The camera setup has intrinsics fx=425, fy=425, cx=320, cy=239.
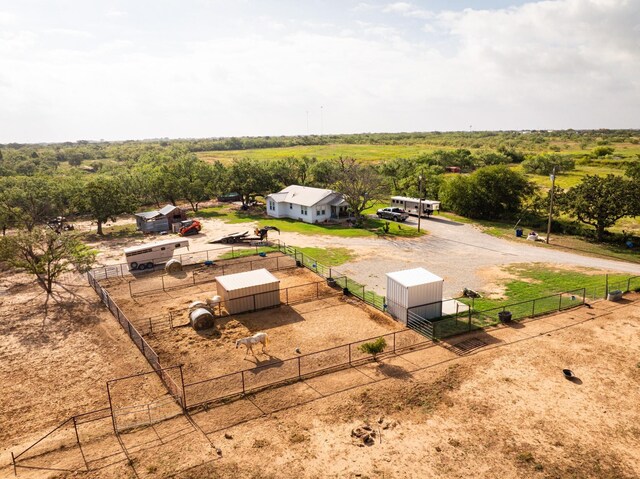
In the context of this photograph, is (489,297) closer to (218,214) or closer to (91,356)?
(91,356)

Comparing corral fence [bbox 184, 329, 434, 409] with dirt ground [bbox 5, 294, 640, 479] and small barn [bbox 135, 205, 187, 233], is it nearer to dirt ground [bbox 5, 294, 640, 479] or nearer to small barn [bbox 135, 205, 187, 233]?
dirt ground [bbox 5, 294, 640, 479]

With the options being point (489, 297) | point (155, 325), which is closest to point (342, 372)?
point (155, 325)

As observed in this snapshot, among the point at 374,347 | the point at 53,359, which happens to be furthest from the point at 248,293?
the point at 53,359

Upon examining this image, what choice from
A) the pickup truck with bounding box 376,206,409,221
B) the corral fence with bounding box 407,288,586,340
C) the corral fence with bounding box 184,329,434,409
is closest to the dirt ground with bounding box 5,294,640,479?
the corral fence with bounding box 184,329,434,409

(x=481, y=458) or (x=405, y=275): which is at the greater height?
(x=405, y=275)

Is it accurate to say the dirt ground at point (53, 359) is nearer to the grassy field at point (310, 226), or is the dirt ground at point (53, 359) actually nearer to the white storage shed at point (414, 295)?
the white storage shed at point (414, 295)

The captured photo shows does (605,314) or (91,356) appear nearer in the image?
(91,356)
